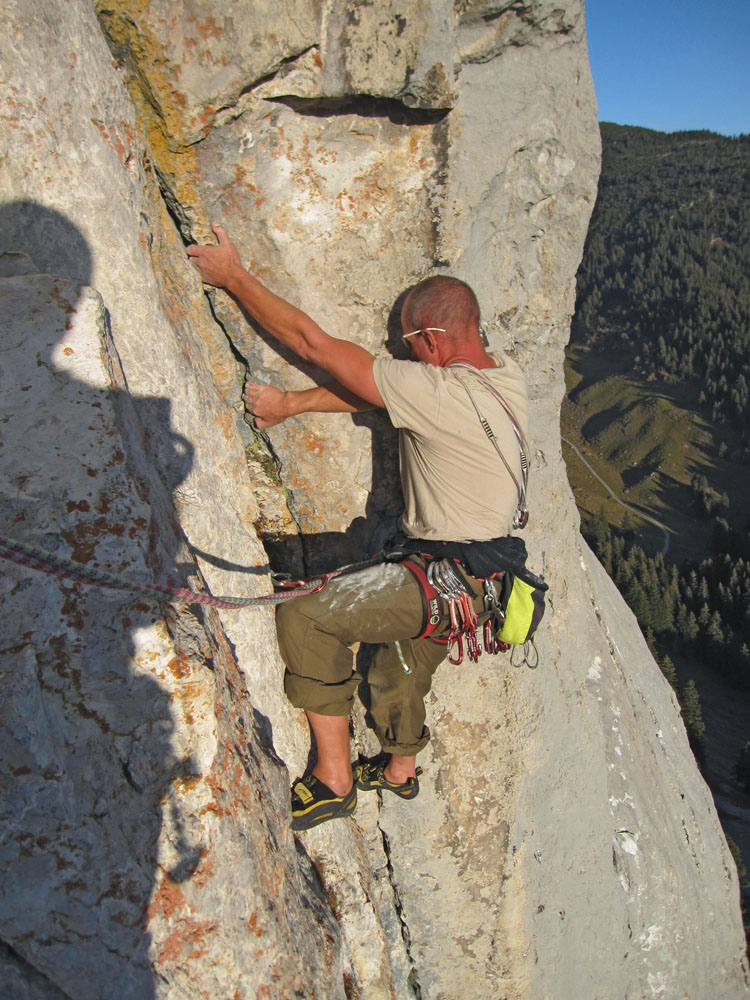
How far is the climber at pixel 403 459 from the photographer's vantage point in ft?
10.0

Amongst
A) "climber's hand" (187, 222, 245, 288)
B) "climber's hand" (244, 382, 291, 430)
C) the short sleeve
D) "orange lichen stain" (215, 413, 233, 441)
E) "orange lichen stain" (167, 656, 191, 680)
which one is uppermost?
"climber's hand" (187, 222, 245, 288)

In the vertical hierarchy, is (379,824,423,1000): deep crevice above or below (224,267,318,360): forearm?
below

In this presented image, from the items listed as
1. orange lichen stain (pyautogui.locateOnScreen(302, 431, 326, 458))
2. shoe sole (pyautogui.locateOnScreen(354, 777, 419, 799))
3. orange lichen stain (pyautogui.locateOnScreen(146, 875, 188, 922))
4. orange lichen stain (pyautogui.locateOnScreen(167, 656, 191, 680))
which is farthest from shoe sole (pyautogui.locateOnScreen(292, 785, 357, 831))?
orange lichen stain (pyautogui.locateOnScreen(302, 431, 326, 458))

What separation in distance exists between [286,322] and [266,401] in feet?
1.58

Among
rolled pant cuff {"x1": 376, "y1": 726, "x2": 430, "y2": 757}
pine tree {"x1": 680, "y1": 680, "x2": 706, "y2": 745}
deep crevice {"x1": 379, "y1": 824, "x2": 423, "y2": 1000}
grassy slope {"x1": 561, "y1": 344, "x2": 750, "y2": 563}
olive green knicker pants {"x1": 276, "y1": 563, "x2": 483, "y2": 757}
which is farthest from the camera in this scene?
grassy slope {"x1": 561, "y1": 344, "x2": 750, "y2": 563}

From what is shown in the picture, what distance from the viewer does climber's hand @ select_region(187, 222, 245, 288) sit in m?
3.19

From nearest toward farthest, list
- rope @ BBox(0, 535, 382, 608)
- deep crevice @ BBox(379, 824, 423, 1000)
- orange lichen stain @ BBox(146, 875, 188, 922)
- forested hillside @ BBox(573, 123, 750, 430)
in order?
rope @ BBox(0, 535, 382, 608) → orange lichen stain @ BBox(146, 875, 188, 922) → deep crevice @ BBox(379, 824, 423, 1000) → forested hillside @ BBox(573, 123, 750, 430)

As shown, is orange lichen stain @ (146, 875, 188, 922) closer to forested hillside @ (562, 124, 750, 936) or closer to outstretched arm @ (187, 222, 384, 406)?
outstretched arm @ (187, 222, 384, 406)

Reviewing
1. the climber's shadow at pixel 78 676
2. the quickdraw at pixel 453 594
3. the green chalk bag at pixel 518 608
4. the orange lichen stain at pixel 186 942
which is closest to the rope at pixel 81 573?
the climber's shadow at pixel 78 676

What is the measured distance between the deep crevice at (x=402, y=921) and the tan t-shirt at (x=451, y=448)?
1.96 meters

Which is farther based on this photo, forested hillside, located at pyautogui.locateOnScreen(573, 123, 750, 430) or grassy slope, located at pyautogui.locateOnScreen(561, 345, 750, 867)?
forested hillside, located at pyautogui.locateOnScreen(573, 123, 750, 430)

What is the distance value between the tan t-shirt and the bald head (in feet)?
0.78

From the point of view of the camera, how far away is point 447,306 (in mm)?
3172

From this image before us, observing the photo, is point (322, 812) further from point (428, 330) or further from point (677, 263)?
point (677, 263)
